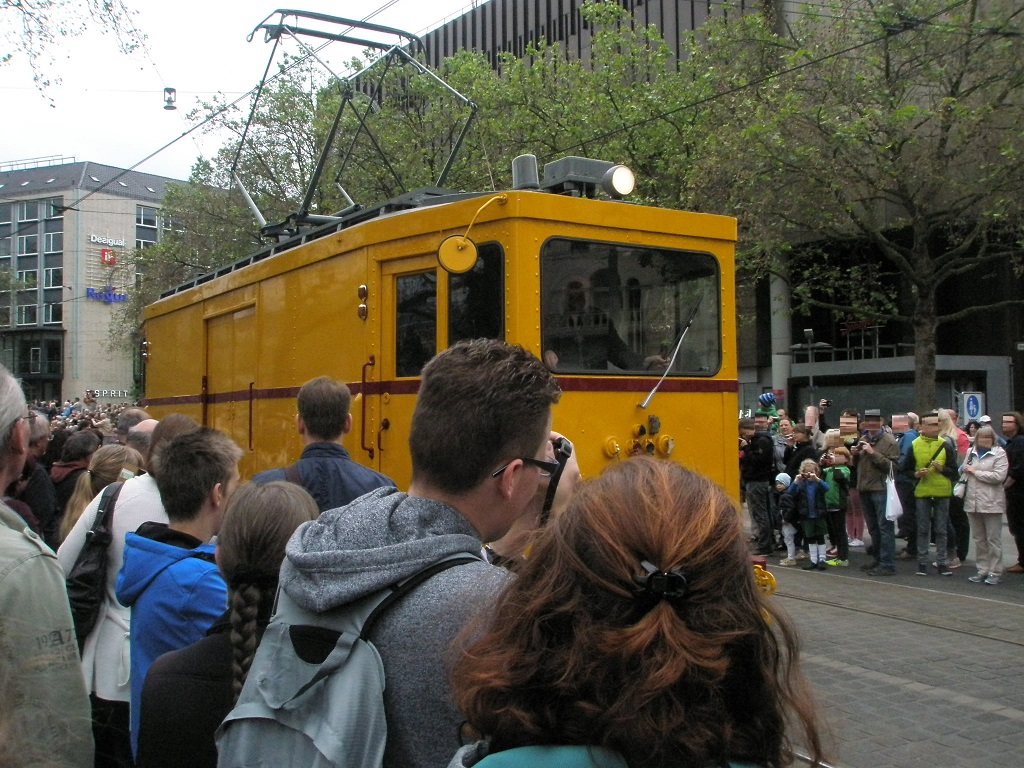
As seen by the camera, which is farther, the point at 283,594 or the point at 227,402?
the point at 227,402

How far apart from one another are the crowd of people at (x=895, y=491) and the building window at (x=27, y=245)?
65.4 meters

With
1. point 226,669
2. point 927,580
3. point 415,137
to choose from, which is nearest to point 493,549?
point 226,669

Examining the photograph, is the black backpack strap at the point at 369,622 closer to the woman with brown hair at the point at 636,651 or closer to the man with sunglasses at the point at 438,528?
the man with sunglasses at the point at 438,528

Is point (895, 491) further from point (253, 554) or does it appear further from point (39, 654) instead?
point (39, 654)

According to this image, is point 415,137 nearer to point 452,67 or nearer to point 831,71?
point 452,67

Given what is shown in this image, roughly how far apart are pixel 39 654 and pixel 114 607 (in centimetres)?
173

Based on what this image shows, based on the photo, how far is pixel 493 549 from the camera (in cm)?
237

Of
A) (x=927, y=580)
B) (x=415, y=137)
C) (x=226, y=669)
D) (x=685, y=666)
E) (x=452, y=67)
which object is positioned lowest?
(x=927, y=580)

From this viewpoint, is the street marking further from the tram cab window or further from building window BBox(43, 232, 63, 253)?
building window BBox(43, 232, 63, 253)

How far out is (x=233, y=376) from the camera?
896 cm

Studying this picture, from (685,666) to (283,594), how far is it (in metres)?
0.79

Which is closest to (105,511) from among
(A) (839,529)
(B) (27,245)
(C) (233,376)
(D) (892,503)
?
(C) (233,376)

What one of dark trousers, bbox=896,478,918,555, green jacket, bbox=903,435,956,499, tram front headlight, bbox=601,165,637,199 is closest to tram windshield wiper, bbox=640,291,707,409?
tram front headlight, bbox=601,165,637,199

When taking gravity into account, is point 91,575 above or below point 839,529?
above
